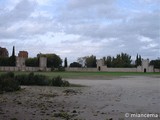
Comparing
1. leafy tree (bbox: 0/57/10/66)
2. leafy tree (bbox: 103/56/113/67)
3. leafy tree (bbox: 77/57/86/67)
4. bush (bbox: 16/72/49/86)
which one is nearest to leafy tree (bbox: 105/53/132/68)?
leafy tree (bbox: 103/56/113/67)

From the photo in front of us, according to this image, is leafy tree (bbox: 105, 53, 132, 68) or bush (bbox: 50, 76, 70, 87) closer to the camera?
bush (bbox: 50, 76, 70, 87)

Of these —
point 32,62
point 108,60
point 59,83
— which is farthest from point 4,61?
point 59,83

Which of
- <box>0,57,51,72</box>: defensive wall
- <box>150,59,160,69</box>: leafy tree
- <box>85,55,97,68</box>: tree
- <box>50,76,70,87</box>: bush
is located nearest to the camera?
<box>50,76,70,87</box>: bush

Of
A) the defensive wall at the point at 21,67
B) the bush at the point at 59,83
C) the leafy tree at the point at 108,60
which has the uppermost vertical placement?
the leafy tree at the point at 108,60

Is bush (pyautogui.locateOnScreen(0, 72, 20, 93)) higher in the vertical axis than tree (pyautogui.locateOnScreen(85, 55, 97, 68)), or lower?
lower

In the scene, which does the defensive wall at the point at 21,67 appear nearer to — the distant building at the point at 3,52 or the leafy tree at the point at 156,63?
the distant building at the point at 3,52

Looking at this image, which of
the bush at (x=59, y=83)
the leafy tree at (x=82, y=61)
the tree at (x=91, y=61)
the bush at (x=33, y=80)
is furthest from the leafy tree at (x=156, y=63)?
the bush at (x=59, y=83)

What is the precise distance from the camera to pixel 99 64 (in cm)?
13225

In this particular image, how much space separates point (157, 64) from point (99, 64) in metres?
21.4

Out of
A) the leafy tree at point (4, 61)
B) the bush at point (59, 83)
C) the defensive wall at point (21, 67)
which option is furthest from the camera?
the leafy tree at point (4, 61)

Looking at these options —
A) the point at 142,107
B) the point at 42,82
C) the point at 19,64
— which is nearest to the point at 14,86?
the point at 42,82

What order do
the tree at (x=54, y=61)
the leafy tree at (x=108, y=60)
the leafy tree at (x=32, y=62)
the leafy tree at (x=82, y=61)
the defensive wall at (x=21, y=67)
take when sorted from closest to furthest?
the defensive wall at (x=21, y=67)
the leafy tree at (x=32, y=62)
the tree at (x=54, y=61)
the leafy tree at (x=108, y=60)
the leafy tree at (x=82, y=61)

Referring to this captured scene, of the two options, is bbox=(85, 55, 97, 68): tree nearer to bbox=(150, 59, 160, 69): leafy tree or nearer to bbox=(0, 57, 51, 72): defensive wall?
bbox=(150, 59, 160, 69): leafy tree

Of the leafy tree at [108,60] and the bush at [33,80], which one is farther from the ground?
the leafy tree at [108,60]
